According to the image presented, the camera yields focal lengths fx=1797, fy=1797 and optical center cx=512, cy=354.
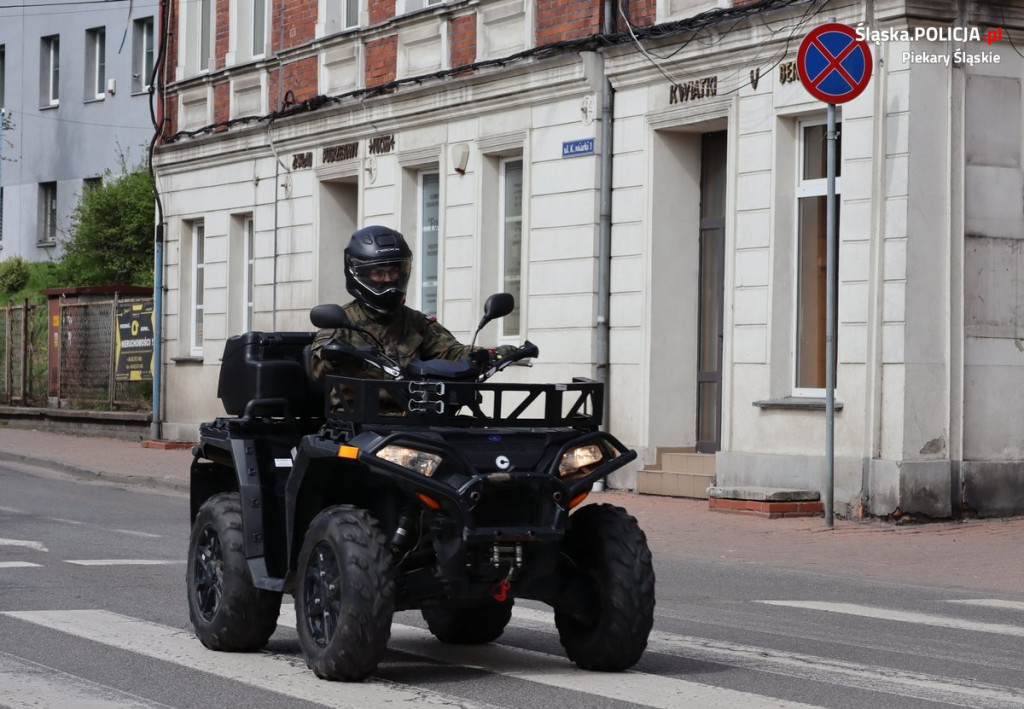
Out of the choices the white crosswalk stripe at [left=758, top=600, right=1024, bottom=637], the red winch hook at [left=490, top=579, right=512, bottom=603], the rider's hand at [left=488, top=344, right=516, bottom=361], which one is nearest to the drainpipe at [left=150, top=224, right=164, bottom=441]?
the white crosswalk stripe at [left=758, top=600, right=1024, bottom=637]

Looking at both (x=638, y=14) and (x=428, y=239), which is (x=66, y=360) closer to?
(x=428, y=239)

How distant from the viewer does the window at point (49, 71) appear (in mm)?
47000

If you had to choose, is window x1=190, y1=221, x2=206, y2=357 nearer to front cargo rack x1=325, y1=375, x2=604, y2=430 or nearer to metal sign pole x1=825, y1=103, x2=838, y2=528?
metal sign pole x1=825, y1=103, x2=838, y2=528

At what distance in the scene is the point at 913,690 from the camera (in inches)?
285

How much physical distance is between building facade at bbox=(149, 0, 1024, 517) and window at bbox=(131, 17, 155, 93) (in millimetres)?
16807

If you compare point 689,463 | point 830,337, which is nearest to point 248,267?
point 689,463

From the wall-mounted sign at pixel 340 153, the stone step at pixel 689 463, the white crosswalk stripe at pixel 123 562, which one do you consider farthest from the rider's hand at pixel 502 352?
the wall-mounted sign at pixel 340 153

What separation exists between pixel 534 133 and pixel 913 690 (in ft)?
45.7

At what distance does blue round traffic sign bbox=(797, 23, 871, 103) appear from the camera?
587 inches

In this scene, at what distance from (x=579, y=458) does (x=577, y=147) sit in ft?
41.8

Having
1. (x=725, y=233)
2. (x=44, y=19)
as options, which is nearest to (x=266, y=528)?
(x=725, y=233)

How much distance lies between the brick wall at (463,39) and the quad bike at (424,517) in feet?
45.7

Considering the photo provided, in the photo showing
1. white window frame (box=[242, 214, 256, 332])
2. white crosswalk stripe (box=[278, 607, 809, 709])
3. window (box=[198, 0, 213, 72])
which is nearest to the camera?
white crosswalk stripe (box=[278, 607, 809, 709])

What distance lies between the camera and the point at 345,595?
6938 millimetres
